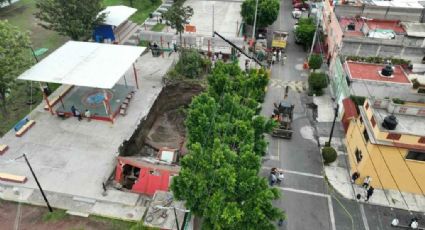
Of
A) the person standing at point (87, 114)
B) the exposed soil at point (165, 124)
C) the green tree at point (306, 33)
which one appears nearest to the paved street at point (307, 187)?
the exposed soil at point (165, 124)

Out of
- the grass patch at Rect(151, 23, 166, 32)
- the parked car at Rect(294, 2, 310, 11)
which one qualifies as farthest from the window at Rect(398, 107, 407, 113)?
the parked car at Rect(294, 2, 310, 11)

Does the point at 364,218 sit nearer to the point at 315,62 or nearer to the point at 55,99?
the point at 315,62

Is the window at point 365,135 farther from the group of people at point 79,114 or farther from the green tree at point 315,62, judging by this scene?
the group of people at point 79,114

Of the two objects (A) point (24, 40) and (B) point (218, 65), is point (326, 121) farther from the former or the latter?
(A) point (24, 40)

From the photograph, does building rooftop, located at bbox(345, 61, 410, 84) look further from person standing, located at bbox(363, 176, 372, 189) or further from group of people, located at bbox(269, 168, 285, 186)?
group of people, located at bbox(269, 168, 285, 186)

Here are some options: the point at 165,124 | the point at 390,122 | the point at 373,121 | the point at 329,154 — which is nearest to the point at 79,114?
the point at 165,124
